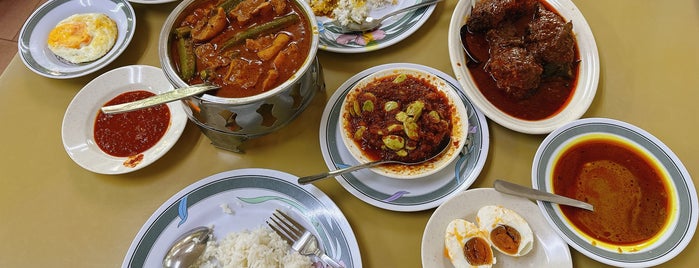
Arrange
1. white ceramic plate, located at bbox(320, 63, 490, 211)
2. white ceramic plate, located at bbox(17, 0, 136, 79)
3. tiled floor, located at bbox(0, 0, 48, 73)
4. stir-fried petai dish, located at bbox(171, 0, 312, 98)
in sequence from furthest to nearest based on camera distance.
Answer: tiled floor, located at bbox(0, 0, 48, 73) < white ceramic plate, located at bbox(17, 0, 136, 79) < white ceramic plate, located at bbox(320, 63, 490, 211) < stir-fried petai dish, located at bbox(171, 0, 312, 98)

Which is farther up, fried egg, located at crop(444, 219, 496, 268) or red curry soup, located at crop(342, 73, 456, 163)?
red curry soup, located at crop(342, 73, 456, 163)

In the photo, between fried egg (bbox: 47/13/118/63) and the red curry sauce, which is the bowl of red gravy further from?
fried egg (bbox: 47/13/118/63)

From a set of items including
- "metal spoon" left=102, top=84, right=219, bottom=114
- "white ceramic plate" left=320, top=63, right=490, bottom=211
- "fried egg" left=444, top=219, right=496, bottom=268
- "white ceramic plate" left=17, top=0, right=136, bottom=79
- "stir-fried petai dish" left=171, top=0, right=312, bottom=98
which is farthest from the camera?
"white ceramic plate" left=17, top=0, right=136, bottom=79

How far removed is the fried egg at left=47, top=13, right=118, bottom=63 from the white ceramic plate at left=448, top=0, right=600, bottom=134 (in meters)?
1.92

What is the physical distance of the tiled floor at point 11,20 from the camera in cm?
415

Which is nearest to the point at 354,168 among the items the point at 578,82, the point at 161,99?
the point at 161,99

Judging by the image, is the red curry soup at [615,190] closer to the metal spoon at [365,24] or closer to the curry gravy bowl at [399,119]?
the curry gravy bowl at [399,119]

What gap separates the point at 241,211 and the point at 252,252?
0.80 feet

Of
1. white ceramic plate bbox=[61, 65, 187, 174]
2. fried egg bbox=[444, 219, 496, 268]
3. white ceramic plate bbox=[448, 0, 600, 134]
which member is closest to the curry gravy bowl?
white ceramic plate bbox=[448, 0, 600, 134]

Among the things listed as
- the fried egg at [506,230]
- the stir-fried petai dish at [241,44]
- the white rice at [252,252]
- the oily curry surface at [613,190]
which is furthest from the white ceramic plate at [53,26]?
the oily curry surface at [613,190]

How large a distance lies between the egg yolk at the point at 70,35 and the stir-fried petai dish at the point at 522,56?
2.14 metres

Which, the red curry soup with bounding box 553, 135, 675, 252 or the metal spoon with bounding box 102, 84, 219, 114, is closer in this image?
the metal spoon with bounding box 102, 84, 219, 114

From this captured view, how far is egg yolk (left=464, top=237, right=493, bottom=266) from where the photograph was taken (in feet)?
5.10

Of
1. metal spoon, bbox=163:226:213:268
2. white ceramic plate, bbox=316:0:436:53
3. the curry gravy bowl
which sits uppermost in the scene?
white ceramic plate, bbox=316:0:436:53
